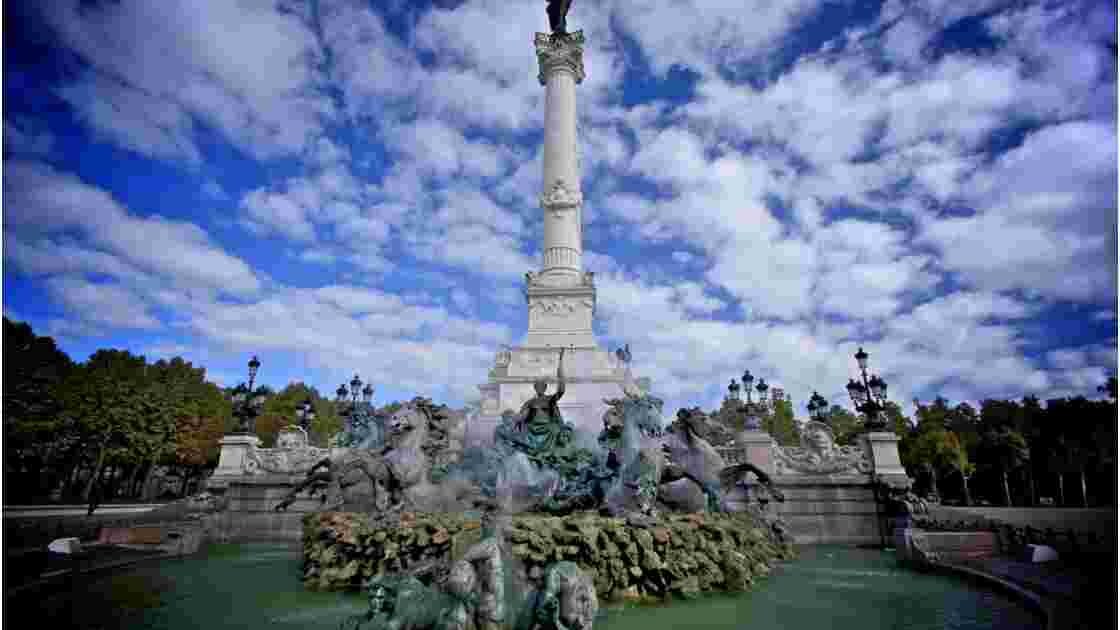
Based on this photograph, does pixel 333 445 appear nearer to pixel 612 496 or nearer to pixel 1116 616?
pixel 612 496

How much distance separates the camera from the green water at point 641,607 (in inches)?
232

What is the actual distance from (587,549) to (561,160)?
22.1m

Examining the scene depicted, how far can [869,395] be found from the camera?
15.0 m

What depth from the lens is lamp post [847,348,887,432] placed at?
14.5m

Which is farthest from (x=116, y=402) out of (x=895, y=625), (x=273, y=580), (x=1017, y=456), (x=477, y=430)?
(x=1017, y=456)

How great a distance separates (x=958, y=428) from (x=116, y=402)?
176 feet

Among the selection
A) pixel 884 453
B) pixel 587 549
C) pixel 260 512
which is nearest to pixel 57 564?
pixel 260 512

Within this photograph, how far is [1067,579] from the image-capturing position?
6926 mm

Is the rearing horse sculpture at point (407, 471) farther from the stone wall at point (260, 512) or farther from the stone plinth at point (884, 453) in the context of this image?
the stone plinth at point (884, 453)

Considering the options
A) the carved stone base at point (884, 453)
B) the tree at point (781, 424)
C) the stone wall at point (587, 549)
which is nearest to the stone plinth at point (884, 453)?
the carved stone base at point (884, 453)

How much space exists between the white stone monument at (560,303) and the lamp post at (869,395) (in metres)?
7.75

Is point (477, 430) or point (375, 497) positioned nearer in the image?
point (375, 497)

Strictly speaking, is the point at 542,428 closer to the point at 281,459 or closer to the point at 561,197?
the point at 281,459

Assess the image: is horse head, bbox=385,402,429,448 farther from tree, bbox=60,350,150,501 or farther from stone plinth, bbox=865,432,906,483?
tree, bbox=60,350,150,501
